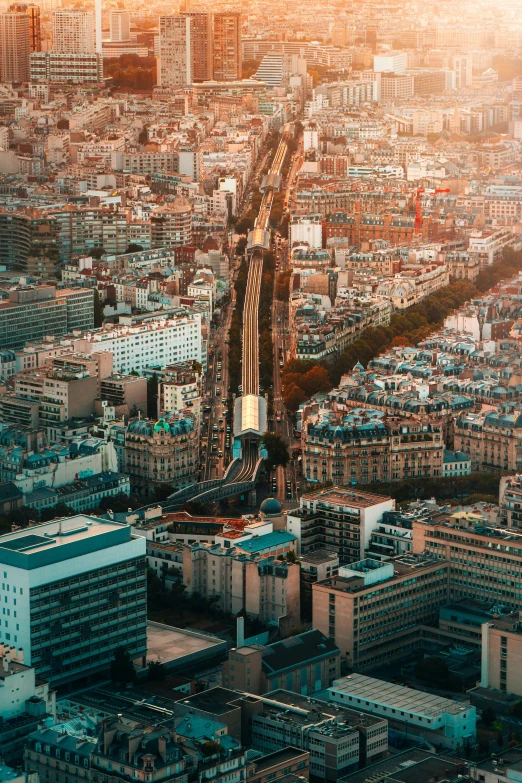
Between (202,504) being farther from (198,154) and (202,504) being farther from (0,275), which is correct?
(198,154)

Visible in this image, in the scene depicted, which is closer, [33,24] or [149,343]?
[149,343]

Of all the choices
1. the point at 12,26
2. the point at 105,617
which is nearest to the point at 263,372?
the point at 105,617

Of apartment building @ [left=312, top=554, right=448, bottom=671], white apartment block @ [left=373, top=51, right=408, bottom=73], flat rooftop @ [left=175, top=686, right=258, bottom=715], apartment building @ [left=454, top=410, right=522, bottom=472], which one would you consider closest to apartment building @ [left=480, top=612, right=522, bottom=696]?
apartment building @ [left=312, top=554, right=448, bottom=671]

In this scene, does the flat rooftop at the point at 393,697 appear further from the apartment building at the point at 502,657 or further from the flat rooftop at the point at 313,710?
the apartment building at the point at 502,657

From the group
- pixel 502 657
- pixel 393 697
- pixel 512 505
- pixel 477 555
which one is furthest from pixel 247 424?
pixel 393 697

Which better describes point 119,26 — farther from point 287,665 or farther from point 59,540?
point 287,665

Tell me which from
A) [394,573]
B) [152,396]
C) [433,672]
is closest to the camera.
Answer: [433,672]
